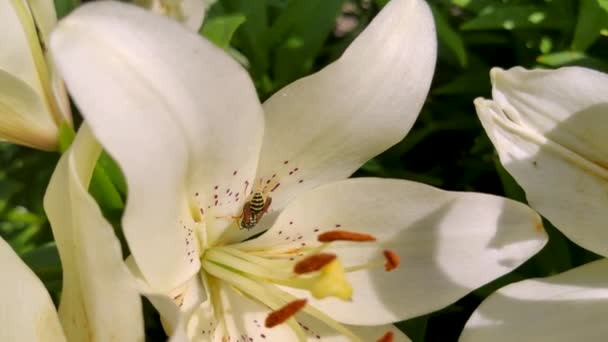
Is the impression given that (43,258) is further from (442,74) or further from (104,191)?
(442,74)

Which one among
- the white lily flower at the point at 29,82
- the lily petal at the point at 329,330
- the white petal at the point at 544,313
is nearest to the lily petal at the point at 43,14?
the white lily flower at the point at 29,82

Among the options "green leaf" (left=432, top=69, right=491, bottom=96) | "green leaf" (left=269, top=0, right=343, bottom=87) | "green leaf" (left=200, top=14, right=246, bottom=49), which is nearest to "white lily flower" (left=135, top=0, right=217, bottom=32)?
"green leaf" (left=200, top=14, right=246, bottom=49)

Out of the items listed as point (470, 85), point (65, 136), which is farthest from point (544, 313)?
point (65, 136)

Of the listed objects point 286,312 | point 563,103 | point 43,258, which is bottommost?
point 43,258

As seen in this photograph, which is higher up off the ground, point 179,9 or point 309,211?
point 179,9

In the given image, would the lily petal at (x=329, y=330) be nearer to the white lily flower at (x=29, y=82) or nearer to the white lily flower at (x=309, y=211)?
the white lily flower at (x=309, y=211)

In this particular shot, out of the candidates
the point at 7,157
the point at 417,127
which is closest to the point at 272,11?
the point at 417,127

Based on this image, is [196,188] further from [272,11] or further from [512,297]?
[272,11]
